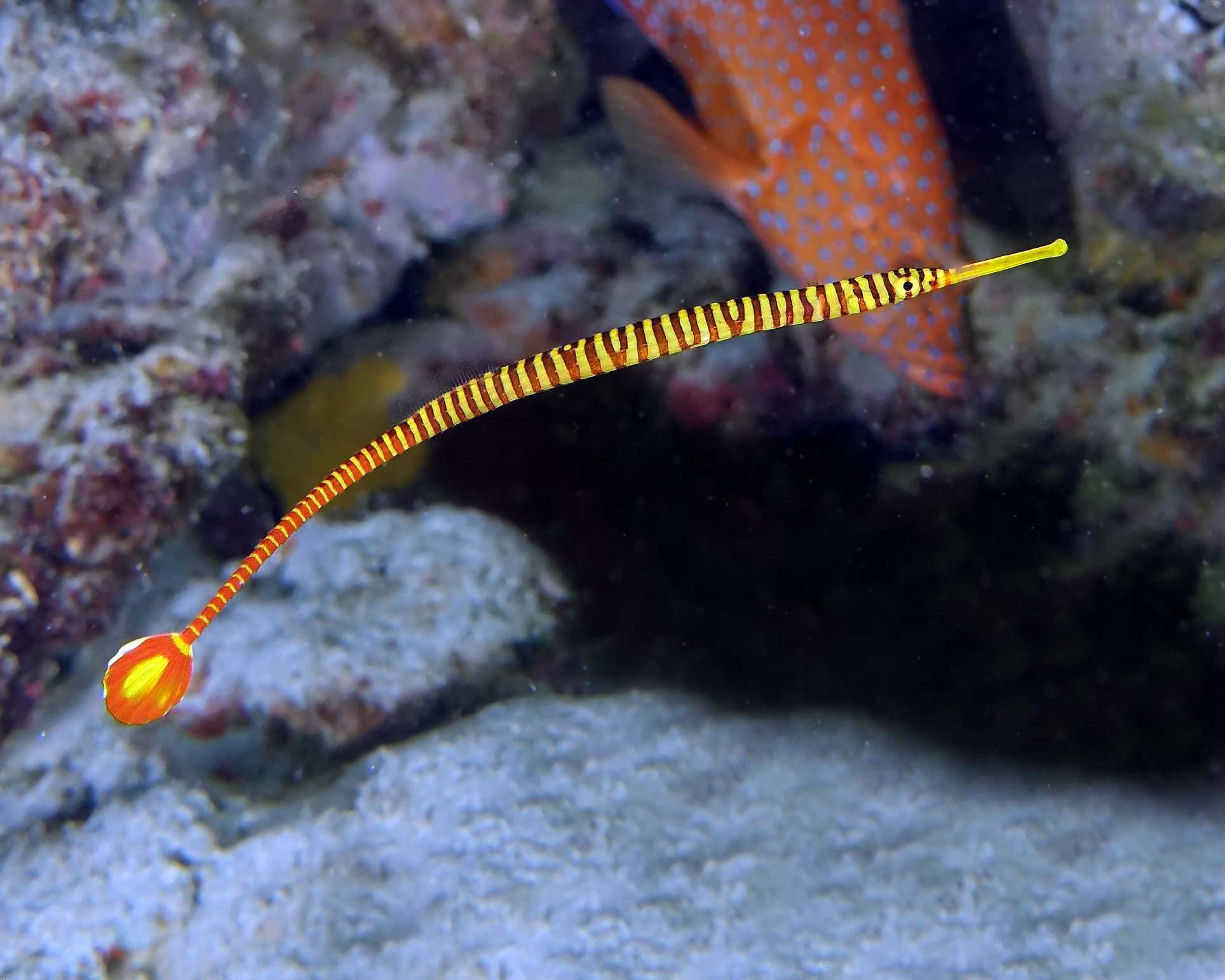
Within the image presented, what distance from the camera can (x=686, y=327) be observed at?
9.43ft

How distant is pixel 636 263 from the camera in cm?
467

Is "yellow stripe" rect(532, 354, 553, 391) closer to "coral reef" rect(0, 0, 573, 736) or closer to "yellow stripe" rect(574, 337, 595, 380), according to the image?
"yellow stripe" rect(574, 337, 595, 380)

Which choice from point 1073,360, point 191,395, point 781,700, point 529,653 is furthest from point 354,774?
point 1073,360

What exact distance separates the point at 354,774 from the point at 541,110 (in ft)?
11.7

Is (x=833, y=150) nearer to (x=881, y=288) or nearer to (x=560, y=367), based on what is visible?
(x=881, y=288)

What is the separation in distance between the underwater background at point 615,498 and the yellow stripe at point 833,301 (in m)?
1.22

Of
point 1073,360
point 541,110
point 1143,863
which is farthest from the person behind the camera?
point 541,110

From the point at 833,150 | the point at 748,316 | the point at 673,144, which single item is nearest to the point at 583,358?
the point at 748,316

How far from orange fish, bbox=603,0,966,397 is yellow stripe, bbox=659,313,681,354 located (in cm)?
141

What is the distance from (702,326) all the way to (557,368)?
1.56 ft

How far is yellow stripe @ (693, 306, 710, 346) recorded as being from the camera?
286 cm

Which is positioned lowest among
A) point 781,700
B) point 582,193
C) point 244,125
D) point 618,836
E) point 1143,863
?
point 1143,863

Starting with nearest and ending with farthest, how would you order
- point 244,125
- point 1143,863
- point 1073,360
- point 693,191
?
1. point 1143,863
2. point 1073,360
3. point 244,125
4. point 693,191

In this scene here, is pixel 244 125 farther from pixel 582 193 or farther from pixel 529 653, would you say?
pixel 529 653
